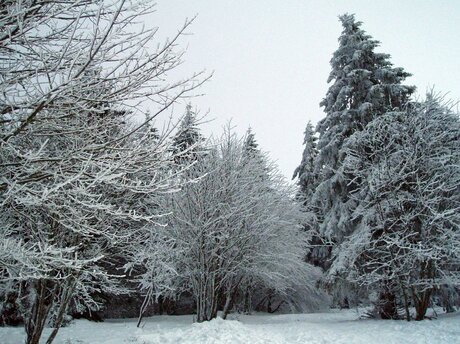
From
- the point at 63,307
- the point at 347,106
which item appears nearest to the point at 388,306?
the point at 347,106

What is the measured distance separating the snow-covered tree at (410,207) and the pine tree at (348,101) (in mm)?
1399

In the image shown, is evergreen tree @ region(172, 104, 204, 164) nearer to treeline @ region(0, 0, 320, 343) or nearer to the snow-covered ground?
treeline @ region(0, 0, 320, 343)

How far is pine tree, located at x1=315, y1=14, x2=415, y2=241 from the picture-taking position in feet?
49.3

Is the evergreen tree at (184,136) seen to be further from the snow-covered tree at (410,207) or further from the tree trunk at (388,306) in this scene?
the tree trunk at (388,306)

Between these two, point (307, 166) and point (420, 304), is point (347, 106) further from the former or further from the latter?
point (307, 166)

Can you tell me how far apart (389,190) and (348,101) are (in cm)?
562

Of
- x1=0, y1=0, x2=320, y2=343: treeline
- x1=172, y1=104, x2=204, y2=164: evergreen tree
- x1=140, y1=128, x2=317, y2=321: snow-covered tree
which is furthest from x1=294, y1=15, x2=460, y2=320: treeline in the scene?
x1=172, y1=104, x2=204, y2=164: evergreen tree

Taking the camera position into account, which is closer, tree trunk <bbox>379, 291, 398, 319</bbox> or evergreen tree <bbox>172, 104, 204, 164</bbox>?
evergreen tree <bbox>172, 104, 204, 164</bbox>

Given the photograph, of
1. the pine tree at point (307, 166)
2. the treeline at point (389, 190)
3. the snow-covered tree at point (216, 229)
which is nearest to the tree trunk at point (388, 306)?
the treeline at point (389, 190)

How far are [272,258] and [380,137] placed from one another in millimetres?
6578

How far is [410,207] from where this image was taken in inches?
487

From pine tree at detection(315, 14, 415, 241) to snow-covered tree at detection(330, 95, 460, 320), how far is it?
140 cm

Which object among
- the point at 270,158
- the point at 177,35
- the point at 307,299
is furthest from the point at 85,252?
the point at 307,299

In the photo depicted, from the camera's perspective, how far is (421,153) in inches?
490
